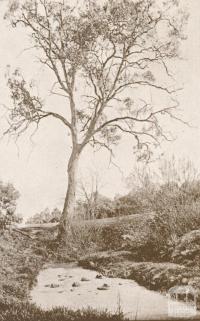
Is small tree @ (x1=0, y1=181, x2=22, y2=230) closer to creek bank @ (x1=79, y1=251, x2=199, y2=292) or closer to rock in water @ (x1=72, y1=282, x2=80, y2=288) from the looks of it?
creek bank @ (x1=79, y1=251, x2=199, y2=292)

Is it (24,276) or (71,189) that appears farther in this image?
(71,189)

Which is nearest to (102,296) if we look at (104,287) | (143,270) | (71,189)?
(104,287)

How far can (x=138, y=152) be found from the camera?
1377 cm

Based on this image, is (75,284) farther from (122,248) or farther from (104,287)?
(122,248)

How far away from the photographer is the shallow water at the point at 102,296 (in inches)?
290

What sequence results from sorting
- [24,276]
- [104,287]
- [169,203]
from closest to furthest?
[104,287]
[24,276]
[169,203]

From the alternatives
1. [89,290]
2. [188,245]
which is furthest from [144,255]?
[89,290]

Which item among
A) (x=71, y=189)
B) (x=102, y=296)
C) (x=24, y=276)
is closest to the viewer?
(x=102, y=296)

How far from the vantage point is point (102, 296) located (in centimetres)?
790

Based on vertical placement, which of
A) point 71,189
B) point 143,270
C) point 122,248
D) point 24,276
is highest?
point 71,189

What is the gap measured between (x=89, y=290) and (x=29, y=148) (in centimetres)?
557

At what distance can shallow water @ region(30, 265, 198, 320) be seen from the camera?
736 centimetres

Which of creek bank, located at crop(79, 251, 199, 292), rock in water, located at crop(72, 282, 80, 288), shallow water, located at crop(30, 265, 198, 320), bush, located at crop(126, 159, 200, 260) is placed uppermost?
bush, located at crop(126, 159, 200, 260)

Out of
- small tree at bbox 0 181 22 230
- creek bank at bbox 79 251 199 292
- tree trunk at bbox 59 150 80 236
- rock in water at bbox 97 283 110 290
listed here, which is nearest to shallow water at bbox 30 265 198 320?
rock in water at bbox 97 283 110 290
